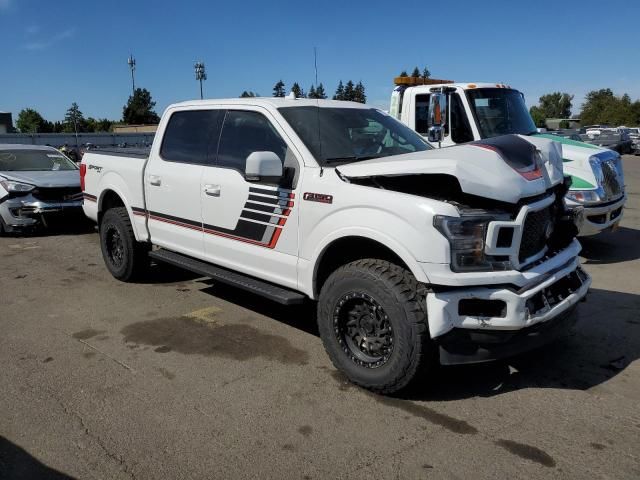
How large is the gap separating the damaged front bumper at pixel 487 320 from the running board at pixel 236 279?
1280 mm

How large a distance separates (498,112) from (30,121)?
106m

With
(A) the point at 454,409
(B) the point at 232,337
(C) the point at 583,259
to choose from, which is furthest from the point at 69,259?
(C) the point at 583,259

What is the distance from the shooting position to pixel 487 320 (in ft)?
10.9

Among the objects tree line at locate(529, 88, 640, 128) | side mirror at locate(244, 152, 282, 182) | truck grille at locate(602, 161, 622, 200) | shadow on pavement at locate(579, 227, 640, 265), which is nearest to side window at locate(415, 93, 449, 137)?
truck grille at locate(602, 161, 622, 200)

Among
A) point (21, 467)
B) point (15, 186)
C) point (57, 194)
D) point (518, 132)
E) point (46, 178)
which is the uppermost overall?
point (518, 132)

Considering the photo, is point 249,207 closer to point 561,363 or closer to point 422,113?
point 561,363

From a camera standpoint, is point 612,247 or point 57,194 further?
point 57,194

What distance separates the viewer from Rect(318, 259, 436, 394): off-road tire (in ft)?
11.1

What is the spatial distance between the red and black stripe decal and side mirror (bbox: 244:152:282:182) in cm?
26

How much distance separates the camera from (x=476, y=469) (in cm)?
288

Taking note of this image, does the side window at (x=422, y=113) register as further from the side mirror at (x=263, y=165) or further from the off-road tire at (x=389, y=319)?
the off-road tire at (x=389, y=319)

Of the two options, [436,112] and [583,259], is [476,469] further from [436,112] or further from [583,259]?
[583,259]

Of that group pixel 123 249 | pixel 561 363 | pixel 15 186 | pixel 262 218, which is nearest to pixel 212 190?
pixel 262 218

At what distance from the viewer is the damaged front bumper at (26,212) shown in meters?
9.53
